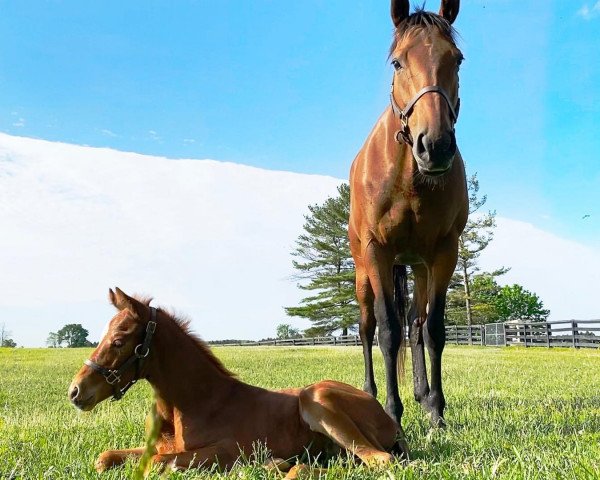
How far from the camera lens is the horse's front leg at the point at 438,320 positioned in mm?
4867

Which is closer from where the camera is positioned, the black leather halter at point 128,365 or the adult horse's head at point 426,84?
the black leather halter at point 128,365

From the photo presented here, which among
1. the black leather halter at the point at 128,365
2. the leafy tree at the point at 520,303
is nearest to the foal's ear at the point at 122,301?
the black leather halter at the point at 128,365

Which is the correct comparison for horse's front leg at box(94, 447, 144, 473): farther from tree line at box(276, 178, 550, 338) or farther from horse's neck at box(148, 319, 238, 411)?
tree line at box(276, 178, 550, 338)

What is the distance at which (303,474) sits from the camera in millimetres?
2914

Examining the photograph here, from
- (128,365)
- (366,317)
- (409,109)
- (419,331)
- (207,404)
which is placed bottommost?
(207,404)

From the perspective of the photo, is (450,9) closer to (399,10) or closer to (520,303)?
(399,10)

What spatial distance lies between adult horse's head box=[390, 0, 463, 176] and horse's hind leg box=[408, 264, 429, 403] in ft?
6.82

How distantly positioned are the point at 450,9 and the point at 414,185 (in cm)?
155

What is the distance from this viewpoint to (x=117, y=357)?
3516 mm

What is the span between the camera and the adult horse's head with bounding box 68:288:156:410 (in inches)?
136

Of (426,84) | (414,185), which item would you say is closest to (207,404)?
(414,185)

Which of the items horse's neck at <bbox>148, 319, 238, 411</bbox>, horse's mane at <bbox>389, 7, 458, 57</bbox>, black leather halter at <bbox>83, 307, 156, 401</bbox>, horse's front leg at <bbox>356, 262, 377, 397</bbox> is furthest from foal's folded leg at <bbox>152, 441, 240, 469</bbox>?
horse's mane at <bbox>389, 7, 458, 57</bbox>

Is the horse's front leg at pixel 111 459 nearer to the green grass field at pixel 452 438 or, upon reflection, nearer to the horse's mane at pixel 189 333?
the green grass field at pixel 452 438

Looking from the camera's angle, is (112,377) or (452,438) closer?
(112,377)
